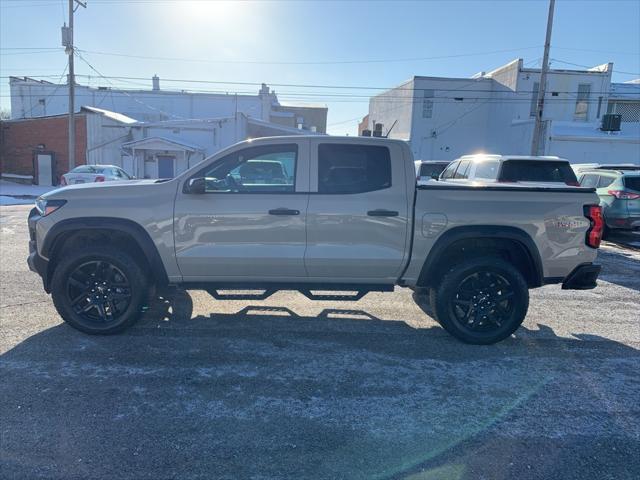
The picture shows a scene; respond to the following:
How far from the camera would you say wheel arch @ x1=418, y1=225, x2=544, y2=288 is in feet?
14.4

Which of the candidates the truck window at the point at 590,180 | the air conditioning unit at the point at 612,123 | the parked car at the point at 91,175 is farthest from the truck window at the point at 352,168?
the air conditioning unit at the point at 612,123

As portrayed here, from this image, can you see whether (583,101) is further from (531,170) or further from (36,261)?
(36,261)

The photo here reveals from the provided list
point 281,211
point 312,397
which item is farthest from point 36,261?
point 312,397

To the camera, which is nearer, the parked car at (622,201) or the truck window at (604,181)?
the parked car at (622,201)

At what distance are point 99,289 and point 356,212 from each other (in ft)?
8.77

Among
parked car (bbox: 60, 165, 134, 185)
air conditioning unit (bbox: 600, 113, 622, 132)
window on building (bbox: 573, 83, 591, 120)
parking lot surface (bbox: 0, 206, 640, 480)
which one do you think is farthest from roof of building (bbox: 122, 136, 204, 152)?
window on building (bbox: 573, 83, 591, 120)

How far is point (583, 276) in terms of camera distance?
457 cm

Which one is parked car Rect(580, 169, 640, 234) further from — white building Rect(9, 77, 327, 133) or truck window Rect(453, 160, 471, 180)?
white building Rect(9, 77, 327, 133)

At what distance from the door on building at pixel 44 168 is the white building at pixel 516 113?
80.5ft

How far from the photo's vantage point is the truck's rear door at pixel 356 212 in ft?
14.4

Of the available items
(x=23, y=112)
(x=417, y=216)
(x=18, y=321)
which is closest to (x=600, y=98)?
(x=417, y=216)

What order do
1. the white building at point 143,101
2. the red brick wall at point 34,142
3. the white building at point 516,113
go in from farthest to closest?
1. the white building at point 143,101
2. the red brick wall at point 34,142
3. the white building at point 516,113

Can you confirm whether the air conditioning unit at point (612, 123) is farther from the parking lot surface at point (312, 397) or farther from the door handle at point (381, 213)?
the door handle at point (381, 213)

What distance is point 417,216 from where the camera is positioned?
14.4 feet
